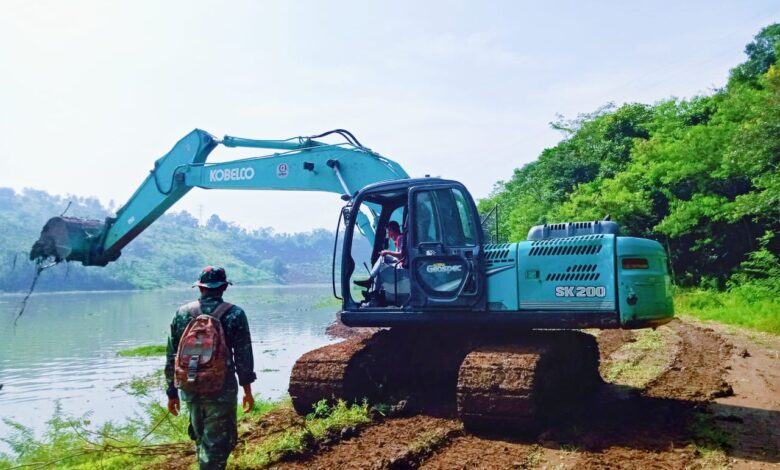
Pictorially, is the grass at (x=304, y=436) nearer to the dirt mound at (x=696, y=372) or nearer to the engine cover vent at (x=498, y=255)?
the engine cover vent at (x=498, y=255)

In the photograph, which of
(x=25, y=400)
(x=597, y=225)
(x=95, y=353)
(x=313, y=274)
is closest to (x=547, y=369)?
(x=597, y=225)

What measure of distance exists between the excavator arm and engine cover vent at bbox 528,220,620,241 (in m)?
2.75

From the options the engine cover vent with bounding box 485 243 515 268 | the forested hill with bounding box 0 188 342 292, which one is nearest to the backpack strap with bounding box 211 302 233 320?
the engine cover vent with bounding box 485 243 515 268

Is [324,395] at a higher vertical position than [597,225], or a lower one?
lower

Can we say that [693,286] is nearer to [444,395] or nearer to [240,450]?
[444,395]

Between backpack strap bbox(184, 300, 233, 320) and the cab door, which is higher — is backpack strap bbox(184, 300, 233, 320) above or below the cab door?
below

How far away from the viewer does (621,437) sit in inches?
221

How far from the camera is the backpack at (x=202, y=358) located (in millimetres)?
4062

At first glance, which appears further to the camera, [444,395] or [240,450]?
[444,395]

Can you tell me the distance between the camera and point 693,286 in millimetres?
22953

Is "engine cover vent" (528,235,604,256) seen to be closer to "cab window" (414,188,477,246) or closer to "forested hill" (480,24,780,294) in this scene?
"cab window" (414,188,477,246)

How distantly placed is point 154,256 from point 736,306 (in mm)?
136541

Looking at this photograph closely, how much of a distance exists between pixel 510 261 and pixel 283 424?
2964mm

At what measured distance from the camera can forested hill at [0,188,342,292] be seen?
358 ft
